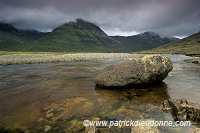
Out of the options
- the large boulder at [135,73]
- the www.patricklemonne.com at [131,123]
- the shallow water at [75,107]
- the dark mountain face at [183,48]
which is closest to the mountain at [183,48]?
the dark mountain face at [183,48]

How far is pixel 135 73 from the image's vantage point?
8.57 metres

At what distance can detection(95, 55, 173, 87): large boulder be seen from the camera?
8.48 m

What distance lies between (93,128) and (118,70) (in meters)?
5.40

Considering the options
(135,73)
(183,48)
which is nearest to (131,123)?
(135,73)

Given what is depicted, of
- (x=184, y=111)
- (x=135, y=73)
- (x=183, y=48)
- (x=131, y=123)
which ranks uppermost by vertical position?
(x=183, y=48)

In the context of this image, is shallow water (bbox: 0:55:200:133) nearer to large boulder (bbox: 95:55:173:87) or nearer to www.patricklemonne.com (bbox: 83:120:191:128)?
www.patricklemonne.com (bbox: 83:120:191:128)

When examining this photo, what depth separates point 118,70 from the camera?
29.2 feet

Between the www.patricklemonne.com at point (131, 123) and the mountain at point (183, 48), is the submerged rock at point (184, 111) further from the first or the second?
the mountain at point (183, 48)

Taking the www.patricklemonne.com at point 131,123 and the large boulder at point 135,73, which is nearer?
the www.patricklemonne.com at point 131,123

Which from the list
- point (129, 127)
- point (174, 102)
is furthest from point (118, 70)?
point (129, 127)

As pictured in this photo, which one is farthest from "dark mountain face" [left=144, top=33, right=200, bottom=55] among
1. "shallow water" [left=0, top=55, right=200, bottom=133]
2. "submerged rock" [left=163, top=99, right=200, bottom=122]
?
"submerged rock" [left=163, top=99, right=200, bottom=122]

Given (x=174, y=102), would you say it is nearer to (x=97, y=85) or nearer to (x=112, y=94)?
(x=112, y=94)

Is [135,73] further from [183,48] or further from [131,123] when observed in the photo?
[183,48]

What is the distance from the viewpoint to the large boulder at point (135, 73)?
27.8ft
